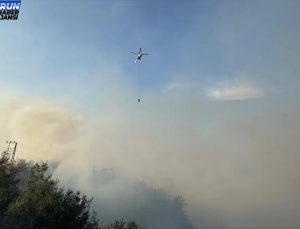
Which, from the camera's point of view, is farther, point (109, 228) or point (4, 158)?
point (109, 228)

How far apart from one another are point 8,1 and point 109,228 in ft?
187

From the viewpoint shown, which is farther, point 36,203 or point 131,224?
point 131,224

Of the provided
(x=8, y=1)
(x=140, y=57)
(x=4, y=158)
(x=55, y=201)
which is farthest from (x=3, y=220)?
(x=140, y=57)

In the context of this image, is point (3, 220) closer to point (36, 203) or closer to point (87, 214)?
point (36, 203)

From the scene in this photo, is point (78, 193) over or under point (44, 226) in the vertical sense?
over

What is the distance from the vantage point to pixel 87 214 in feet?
250

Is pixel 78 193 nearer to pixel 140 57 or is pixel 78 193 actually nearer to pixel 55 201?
pixel 55 201

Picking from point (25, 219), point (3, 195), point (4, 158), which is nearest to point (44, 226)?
point (25, 219)

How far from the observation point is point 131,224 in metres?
109

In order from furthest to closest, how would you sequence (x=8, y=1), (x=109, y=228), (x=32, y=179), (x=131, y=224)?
(x=131, y=224)
(x=109, y=228)
(x=32, y=179)
(x=8, y=1)

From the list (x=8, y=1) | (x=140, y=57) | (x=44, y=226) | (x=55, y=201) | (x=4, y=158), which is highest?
(x=140, y=57)

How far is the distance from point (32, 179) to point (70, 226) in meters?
11.0

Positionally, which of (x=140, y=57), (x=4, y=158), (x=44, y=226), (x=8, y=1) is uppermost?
(x=140, y=57)

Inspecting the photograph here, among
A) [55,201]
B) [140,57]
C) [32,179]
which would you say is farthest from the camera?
[140,57]
